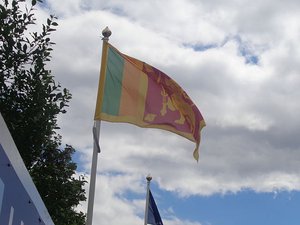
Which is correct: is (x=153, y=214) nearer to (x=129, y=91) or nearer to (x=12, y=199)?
(x=129, y=91)

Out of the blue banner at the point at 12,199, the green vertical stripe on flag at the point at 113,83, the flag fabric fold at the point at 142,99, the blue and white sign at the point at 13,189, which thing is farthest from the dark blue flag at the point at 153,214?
the blue banner at the point at 12,199

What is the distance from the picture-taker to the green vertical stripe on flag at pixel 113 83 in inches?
388

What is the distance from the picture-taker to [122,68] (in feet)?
34.7

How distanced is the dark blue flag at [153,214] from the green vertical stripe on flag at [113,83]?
13063 mm

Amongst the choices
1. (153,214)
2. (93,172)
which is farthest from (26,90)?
(153,214)

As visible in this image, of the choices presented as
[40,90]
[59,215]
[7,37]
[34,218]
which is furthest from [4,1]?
[59,215]

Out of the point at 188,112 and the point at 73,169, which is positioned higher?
the point at 188,112

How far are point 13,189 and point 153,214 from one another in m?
18.4

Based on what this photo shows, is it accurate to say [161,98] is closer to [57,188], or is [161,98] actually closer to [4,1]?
[57,188]

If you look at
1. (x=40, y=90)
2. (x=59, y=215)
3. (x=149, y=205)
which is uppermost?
(x=149, y=205)

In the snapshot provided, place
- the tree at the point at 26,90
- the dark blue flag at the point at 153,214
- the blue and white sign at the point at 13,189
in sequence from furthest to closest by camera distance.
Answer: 1. the dark blue flag at the point at 153,214
2. the tree at the point at 26,90
3. the blue and white sign at the point at 13,189

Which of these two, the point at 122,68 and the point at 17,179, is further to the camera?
the point at 122,68

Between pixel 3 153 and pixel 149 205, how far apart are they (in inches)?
734

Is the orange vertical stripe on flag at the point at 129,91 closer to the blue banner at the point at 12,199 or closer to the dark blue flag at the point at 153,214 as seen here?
the blue banner at the point at 12,199
